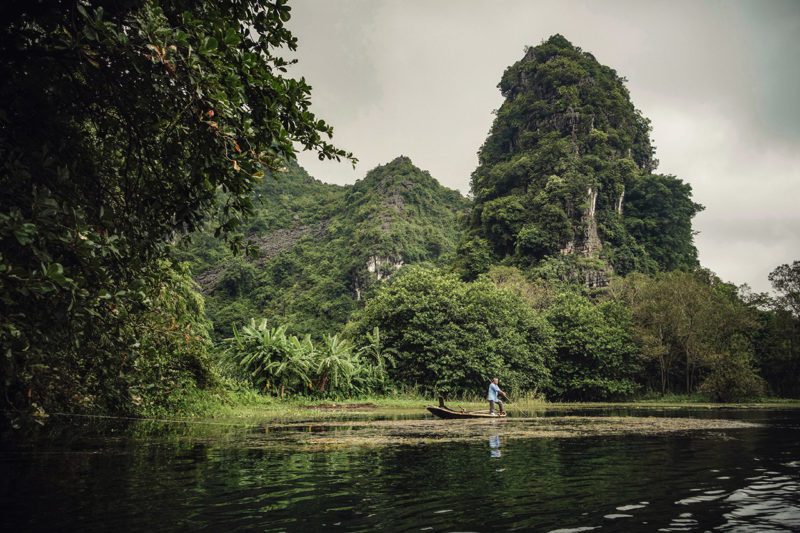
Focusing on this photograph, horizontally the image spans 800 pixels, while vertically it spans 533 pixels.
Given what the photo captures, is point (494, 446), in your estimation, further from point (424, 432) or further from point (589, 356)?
point (589, 356)

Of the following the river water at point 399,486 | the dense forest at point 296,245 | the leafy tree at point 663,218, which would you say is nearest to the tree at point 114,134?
the dense forest at point 296,245

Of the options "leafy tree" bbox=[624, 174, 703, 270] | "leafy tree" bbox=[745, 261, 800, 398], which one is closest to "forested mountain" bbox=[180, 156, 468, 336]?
"leafy tree" bbox=[624, 174, 703, 270]

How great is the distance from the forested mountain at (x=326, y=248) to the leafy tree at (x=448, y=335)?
87.5 ft

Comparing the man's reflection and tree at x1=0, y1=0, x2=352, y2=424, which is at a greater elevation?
tree at x1=0, y1=0, x2=352, y2=424

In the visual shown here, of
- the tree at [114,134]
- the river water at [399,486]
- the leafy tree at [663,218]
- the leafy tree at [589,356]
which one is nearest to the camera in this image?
the tree at [114,134]

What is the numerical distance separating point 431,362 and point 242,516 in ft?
104

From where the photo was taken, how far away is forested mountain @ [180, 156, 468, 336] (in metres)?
75.9

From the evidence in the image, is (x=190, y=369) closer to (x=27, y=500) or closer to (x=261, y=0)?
(x=27, y=500)

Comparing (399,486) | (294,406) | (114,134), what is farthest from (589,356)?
(114,134)

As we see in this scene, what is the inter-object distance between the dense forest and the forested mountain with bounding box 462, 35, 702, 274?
368mm

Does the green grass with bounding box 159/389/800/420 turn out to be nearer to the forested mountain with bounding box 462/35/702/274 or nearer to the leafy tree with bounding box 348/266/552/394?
the leafy tree with bounding box 348/266/552/394

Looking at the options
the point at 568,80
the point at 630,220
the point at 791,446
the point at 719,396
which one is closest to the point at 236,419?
the point at 791,446

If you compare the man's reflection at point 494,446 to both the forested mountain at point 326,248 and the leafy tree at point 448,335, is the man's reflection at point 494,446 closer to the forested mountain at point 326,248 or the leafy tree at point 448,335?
the leafy tree at point 448,335

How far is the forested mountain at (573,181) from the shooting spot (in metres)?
67.5
